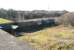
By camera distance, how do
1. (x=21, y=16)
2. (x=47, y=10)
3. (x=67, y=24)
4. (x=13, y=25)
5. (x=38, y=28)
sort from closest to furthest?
(x=13, y=25) → (x=38, y=28) → (x=67, y=24) → (x=21, y=16) → (x=47, y=10)

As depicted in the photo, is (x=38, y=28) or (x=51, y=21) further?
(x=51, y=21)

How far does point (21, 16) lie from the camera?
67.1 ft

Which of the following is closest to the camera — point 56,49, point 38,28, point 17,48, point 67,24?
point 17,48

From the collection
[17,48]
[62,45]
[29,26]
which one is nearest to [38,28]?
[29,26]

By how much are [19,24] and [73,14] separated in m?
4.21

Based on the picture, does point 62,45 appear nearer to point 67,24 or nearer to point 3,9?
point 67,24

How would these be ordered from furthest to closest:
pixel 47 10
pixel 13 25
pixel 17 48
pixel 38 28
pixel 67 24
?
pixel 47 10 < pixel 67 24 < pixel 38 28 < pixel 13 25 < pixel 17 48

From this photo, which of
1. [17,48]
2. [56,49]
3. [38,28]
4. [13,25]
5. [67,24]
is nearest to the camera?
[17,48]

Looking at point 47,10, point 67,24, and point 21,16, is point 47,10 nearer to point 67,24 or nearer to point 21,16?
point 21,16

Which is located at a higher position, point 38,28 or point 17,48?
point 17,48

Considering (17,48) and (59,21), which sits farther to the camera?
(59,21)

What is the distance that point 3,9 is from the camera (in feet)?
70.4

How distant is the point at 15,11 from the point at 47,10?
12.1 ft

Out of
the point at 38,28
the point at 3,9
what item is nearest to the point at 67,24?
the point at 38,28
